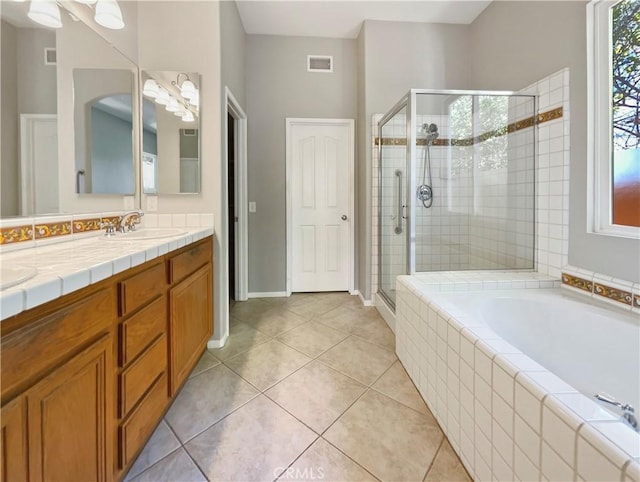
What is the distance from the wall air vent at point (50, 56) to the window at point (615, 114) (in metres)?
2.78

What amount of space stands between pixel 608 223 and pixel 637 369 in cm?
77

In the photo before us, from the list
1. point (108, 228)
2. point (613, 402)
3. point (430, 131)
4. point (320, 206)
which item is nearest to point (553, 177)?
point (430, 131)

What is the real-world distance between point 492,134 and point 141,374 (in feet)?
9.42

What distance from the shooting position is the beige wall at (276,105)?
3158 mm

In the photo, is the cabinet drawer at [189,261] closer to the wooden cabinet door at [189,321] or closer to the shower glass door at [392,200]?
the wooden cabinet door at [189,321]

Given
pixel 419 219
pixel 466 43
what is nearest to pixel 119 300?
pixel 419 219

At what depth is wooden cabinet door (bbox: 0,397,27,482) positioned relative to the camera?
0.59 m

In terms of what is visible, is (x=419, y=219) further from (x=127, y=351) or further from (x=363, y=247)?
(x=127, y=351)

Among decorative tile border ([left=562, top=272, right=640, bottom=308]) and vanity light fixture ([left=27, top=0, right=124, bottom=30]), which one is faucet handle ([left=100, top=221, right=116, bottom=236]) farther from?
decorative tile border ([left=562, top=272, right=640, bottom=308])

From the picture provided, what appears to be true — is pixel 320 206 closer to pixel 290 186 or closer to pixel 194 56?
pixel 290 186

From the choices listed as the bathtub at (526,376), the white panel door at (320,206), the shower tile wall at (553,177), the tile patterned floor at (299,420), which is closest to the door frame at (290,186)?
the white panel door at (320,206)

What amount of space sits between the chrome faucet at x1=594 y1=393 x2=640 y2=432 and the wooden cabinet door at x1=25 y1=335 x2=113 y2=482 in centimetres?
188

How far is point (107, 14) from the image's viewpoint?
63.4 inches

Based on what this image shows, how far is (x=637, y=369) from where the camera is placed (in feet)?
4.12
